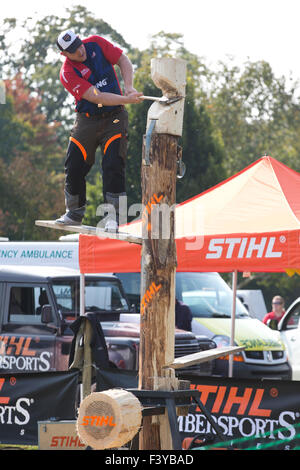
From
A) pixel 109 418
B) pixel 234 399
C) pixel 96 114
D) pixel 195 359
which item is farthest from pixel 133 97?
pixel 234 399

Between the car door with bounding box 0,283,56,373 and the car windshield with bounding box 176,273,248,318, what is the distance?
3282 mm

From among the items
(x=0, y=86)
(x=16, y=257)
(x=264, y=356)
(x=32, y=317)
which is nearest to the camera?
(x=32, y=317)

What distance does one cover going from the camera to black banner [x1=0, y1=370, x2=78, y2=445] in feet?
27.1

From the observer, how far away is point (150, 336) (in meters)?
5.66

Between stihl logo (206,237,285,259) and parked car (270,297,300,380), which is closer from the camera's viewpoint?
stihl logo (206,237,285,259)

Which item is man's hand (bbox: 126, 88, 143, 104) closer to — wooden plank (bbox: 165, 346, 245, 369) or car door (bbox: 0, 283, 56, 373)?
wooden plank (bbox: 165, 346, 245, 369)

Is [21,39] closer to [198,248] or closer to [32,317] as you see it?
[32,317]

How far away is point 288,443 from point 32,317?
4.67m

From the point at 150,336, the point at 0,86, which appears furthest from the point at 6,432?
the point at 0,86

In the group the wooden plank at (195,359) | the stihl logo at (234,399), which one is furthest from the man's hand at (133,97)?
the stihl logo at (234,399)

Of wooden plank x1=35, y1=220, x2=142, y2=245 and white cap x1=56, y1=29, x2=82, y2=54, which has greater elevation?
white cap x1=56, y1=29, x2=82, y2=54

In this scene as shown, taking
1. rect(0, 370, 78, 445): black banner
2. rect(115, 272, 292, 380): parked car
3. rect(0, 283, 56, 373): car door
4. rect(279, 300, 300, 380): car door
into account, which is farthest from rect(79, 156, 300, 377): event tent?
rect(115, 272, 292, 380): parked car

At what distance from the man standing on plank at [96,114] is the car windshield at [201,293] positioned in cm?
768

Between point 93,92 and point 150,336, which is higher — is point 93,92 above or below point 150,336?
above
